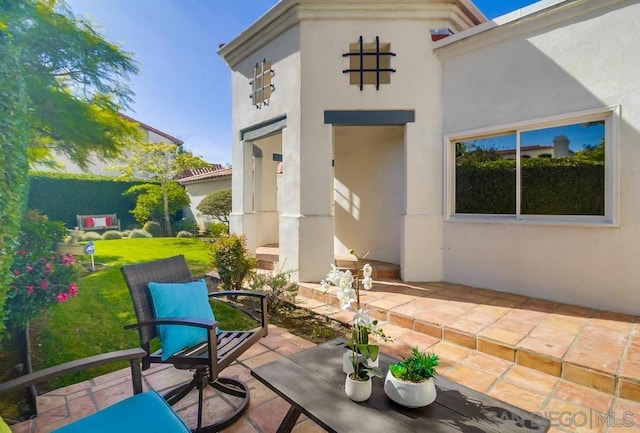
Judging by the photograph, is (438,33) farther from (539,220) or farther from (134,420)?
(134,420)

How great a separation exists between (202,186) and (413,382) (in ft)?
51.6

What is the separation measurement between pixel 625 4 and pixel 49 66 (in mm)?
11254

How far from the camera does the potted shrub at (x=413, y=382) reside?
1702mm

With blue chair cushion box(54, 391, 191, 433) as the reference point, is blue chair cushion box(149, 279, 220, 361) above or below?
above

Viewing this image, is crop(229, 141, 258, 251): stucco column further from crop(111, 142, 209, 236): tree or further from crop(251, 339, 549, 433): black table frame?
crop(111, 142, 209, 236): tree

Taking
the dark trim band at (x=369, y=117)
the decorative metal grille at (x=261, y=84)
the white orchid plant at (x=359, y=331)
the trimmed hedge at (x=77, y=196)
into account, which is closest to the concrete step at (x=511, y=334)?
the white orchid plant at (x=359, y=331)

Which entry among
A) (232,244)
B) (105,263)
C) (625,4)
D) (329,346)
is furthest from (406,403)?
(105,263)

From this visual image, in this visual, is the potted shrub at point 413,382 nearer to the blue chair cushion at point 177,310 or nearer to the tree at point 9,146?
the blue chair cushion at point 177,310

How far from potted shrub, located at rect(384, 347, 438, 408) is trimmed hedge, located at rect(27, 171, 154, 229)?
54.3ft

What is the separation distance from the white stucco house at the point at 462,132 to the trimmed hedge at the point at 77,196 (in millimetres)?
11877

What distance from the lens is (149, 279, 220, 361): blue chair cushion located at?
2.48 meters

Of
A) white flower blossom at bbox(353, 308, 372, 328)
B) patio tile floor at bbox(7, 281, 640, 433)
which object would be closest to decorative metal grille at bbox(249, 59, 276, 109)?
patio tile floor at bbox(7, 281, 640, 433)

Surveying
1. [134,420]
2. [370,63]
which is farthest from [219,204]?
[134,420]

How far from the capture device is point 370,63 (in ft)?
19.5
